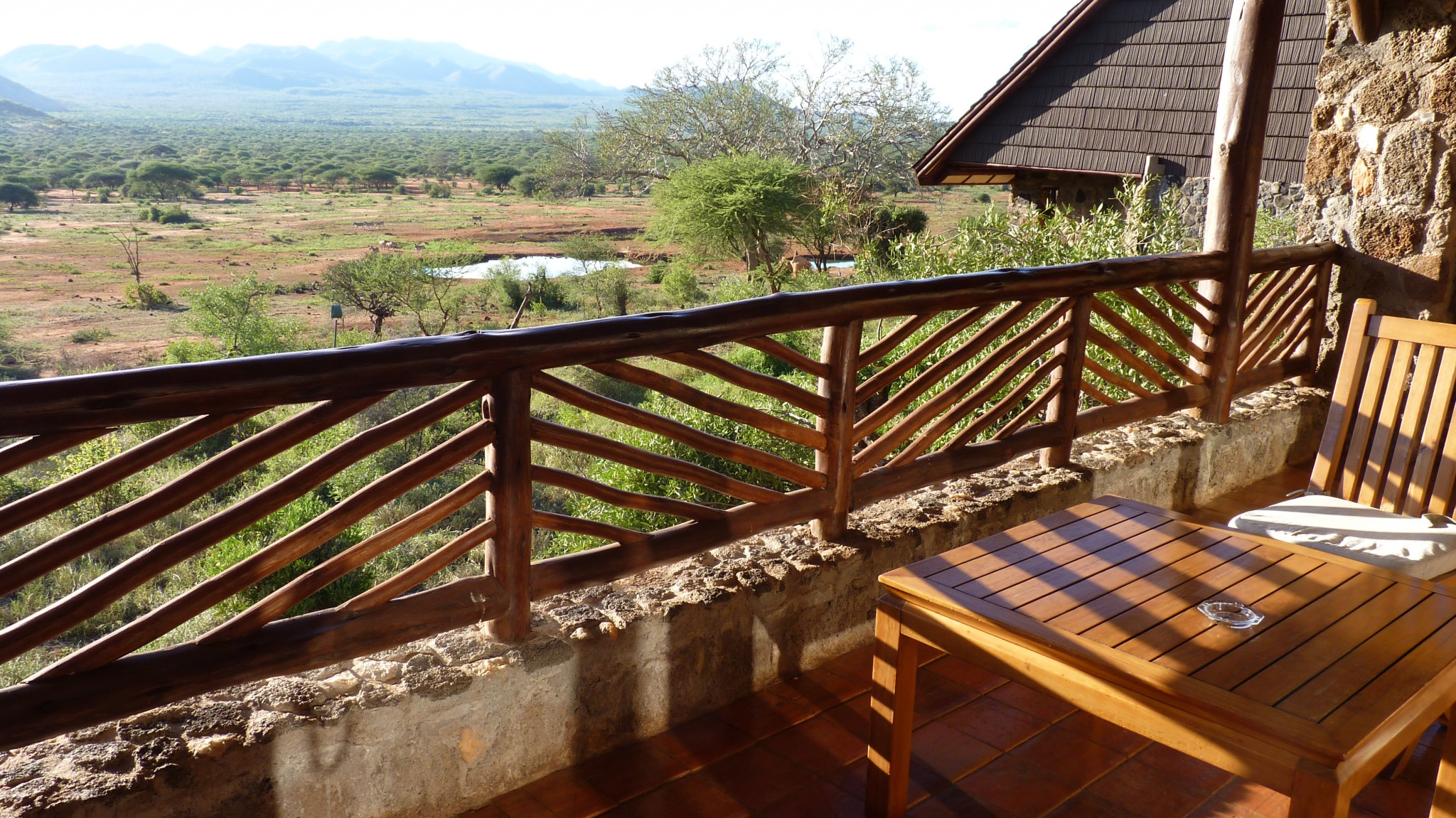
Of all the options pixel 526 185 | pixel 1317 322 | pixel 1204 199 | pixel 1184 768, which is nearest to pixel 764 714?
pixel 1184 768

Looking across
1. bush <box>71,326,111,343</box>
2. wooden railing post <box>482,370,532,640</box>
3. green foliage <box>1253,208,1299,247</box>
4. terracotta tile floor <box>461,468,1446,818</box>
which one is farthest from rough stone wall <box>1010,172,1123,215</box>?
bush <box>71,326,111,343</box>

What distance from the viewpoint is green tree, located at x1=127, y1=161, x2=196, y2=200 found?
110 feet

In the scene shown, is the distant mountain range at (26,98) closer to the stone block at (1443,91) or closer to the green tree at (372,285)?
the green tree at (372,285)

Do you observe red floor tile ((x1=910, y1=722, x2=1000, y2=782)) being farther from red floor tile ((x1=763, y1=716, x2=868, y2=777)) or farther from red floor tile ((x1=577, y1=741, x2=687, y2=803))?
red floor tile ((x1=577, y1=741, x2=687, y2=803))

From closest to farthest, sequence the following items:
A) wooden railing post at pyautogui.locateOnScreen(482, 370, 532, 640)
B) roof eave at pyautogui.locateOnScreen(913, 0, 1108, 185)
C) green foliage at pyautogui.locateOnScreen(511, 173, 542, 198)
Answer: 1. wooden railing post at pyautogui.locateOnScreen(482, 370, 532, 640)
2. roof eave at pyautogui.locateOnScreen(913, 0, 1108, 185)
3. green foliage at pyautogui.locateOnScreen(511, 173, 542, 198)

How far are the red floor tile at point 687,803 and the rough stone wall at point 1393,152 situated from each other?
349cm

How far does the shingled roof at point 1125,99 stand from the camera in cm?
932

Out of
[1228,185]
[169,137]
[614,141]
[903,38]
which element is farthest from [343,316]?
[903,38]

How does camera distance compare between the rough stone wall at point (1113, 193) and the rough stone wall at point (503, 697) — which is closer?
the rough stone wall at point (503, 697)

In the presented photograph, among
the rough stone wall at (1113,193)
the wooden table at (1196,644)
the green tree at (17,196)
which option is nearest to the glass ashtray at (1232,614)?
the wooden table at (1196,644)

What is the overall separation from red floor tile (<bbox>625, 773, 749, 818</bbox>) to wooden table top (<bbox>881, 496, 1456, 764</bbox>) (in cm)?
58

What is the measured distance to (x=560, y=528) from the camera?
2.17m

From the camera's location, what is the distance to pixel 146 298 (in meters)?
23.9

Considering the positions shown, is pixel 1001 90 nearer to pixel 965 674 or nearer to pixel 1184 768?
pixel 965 674
